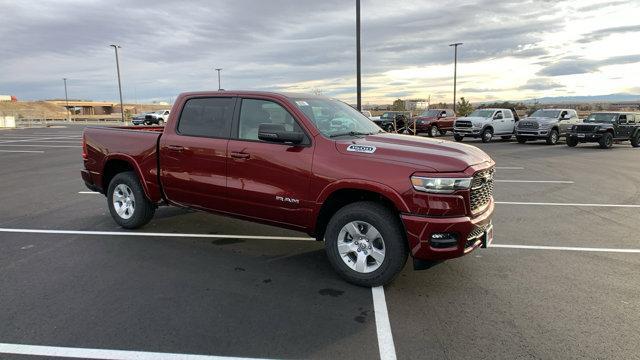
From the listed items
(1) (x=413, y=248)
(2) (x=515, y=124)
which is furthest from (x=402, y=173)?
(2) (x=515, y=124)

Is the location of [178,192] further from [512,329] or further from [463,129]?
[463,129]

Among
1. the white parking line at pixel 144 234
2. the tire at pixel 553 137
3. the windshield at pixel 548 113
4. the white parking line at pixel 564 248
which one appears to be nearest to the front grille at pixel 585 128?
the tire at pixel 553 137

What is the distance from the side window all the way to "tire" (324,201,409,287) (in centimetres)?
117

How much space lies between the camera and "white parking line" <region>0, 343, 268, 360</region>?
3.23m

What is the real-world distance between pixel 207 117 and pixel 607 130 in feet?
73.6

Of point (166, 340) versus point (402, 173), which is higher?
point (402, 173)

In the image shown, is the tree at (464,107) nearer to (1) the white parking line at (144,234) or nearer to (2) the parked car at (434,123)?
(2) the parked car at (434,123)

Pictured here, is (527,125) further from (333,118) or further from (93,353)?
(93,353)

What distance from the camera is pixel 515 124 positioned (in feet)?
88.8

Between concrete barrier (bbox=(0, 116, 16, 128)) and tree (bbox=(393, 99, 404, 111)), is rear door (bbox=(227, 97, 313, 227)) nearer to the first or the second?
concrete barrier (bbox=(0, 116, 16, 128))

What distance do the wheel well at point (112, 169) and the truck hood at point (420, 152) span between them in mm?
3573

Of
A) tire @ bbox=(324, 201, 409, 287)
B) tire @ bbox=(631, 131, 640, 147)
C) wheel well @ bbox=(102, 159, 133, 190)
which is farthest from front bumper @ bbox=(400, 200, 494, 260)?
tire @ bbox=(631, 131, 640, 147)

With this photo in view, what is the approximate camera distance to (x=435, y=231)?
161 inches

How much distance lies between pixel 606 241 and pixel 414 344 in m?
4.00
